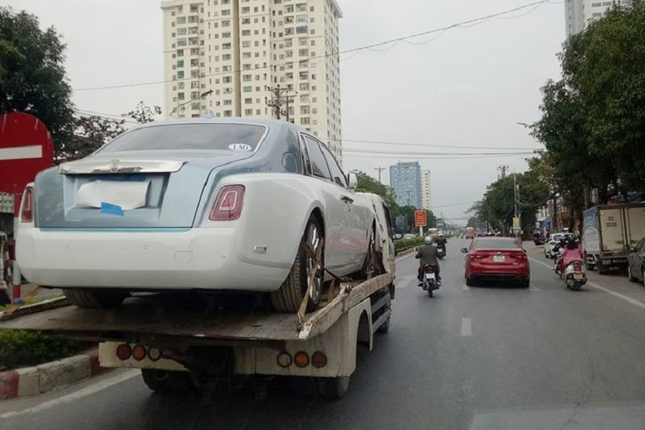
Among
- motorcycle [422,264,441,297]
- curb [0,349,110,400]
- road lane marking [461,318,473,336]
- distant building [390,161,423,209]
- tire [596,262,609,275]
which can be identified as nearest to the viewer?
curb [0,349,110,400]

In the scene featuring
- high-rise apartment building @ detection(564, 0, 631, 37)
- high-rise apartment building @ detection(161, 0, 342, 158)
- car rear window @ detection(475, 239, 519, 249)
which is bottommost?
car rear window @ detection(475, 239, 519, 249)

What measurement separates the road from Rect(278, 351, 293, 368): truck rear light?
0.50 meters

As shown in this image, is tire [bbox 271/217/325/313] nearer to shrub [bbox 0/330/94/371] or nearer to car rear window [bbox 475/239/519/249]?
shrub [bbox 0/330/94/371]

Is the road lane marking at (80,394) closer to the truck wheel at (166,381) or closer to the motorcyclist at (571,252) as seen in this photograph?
the truck wheel at (166,381)

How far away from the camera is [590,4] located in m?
29.7

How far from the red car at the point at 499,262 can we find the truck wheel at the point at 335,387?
39.6ft

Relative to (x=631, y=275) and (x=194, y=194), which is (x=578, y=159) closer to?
(x=631, y=275)

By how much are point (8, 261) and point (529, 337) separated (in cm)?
840

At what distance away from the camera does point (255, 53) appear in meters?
118

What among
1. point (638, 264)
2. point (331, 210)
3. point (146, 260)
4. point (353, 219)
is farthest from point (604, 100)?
point (146, 260)

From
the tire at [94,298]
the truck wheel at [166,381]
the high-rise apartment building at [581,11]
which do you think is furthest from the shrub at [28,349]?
the high-rise apartment building at [581,11]

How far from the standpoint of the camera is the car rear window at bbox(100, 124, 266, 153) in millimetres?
4469

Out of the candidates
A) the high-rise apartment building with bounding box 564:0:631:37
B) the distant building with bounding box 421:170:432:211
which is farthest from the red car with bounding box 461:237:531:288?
the distant building with bounding box 421:170:432:211

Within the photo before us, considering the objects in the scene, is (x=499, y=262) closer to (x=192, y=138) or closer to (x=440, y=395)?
(x=440, y=395)
